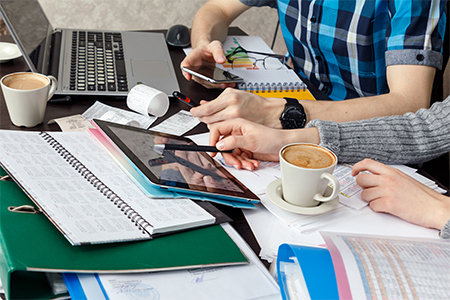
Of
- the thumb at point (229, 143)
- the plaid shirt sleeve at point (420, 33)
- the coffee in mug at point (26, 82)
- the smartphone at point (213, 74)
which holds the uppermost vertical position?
the plaid shirt sleeve at point (420, 33)

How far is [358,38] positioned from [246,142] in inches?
25.4

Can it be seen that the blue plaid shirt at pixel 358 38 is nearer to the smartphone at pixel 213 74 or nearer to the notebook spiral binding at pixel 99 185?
the smartphone at pixel 213 74

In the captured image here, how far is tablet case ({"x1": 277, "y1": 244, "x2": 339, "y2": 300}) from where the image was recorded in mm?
448

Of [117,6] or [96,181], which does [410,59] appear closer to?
[96,181]

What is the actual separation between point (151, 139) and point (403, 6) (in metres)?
0.77

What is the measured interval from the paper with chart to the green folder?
14cm

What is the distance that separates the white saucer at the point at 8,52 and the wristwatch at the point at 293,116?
0.82 m

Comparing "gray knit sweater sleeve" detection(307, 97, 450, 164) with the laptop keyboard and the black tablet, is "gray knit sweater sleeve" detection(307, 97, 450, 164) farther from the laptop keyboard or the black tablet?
the laptop keyboard

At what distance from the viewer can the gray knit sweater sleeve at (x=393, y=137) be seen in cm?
84

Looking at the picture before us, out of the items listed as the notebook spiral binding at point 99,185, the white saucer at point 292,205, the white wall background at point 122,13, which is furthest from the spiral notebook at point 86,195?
the white wall background at point 122,13

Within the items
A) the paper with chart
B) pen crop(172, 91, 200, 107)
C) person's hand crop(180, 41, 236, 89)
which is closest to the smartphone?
person's hand crop(180, 41, 236, 89)

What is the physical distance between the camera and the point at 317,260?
482 millimetres

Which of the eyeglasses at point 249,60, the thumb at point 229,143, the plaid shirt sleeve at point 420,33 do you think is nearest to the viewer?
the thumb at point 229,143

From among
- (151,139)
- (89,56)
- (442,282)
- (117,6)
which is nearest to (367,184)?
(442,282)
